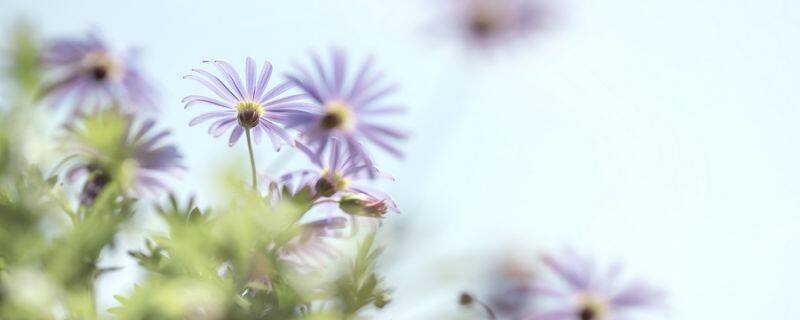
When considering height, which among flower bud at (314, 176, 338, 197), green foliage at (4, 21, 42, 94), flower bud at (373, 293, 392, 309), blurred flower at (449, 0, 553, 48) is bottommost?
flower bud at (373, 293, 392, 309)

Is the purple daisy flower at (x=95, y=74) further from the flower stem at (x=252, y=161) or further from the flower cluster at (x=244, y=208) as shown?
the flower stem at (x=252, y=161)

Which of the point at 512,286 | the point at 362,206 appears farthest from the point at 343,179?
the point at 512,286

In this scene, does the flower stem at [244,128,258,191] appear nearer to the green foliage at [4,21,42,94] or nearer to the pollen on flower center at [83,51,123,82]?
the green foliage at [4,21,42,94]

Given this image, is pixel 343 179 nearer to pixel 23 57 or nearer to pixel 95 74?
pixel 23 57

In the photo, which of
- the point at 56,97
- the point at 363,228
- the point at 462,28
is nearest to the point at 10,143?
the point at 363,228

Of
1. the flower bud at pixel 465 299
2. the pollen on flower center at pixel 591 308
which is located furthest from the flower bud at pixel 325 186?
the pollen on flower center at pixel 591 308

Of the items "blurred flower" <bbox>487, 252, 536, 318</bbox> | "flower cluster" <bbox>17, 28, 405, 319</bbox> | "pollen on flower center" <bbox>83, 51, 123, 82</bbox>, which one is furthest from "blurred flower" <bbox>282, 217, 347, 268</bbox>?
"pollen on flower center" <bbox>83, 51, 123, 82</bbox>

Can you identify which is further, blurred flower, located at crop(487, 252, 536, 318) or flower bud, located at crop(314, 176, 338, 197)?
blurred flower, located at crop(487, 252, 536, 318)
